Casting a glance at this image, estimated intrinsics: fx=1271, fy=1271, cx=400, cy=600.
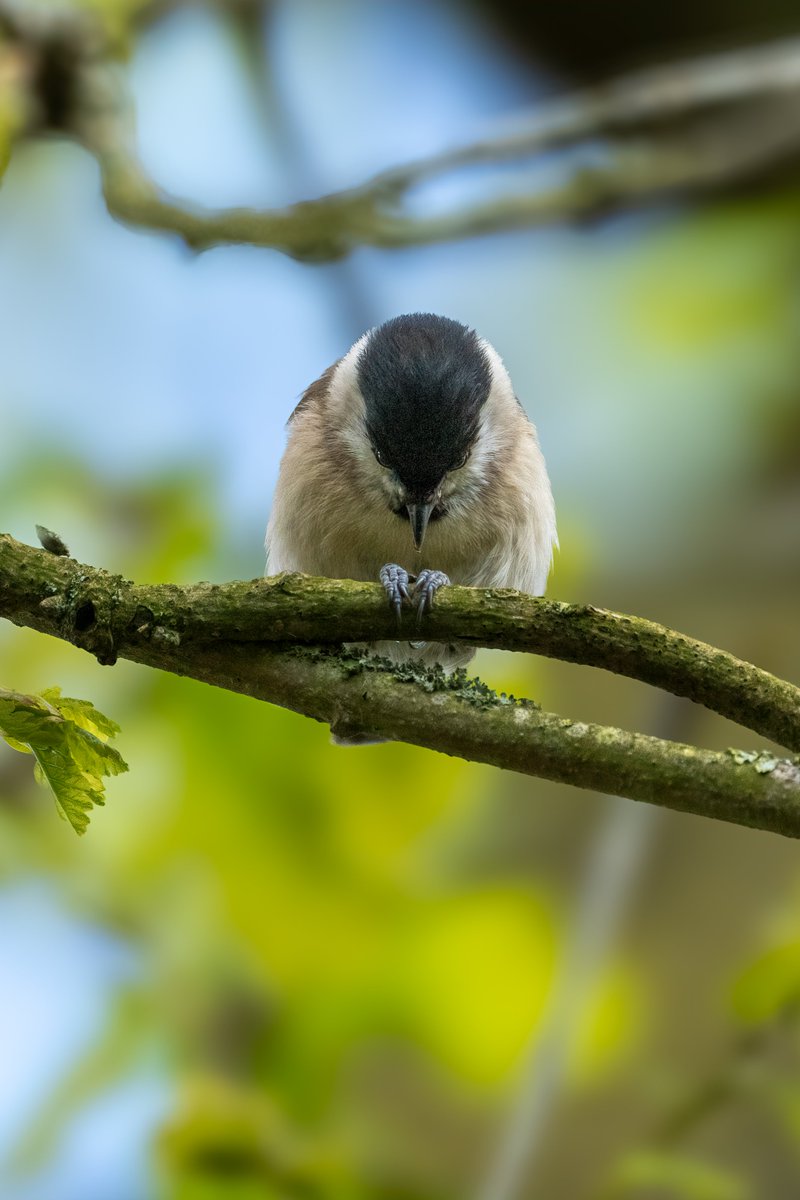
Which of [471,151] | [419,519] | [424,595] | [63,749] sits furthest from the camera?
[471,151]

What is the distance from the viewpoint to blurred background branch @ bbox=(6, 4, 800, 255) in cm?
277

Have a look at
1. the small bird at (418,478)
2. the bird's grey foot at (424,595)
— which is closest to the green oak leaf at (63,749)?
the bird's grey foot at (424,595)

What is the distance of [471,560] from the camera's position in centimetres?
296

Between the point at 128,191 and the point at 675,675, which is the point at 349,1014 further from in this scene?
the point at 128,191

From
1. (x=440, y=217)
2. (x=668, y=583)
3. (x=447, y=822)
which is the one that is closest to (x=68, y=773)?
(x=447, y=822)

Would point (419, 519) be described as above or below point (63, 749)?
above

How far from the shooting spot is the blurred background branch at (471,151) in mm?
2768

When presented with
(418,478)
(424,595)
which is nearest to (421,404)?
(418,478)

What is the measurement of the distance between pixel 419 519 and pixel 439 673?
1030 mm

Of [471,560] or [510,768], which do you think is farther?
[471,560]

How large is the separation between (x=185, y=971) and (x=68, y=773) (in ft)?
5.68

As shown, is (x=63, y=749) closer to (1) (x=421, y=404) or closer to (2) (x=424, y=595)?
(2) (x=424, y=595)

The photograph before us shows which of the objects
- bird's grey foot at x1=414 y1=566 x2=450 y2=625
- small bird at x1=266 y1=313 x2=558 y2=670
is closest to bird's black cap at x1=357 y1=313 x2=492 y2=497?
small bird at x1=266 y1=313 x2=558 y2=670

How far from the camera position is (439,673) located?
1.74 m
